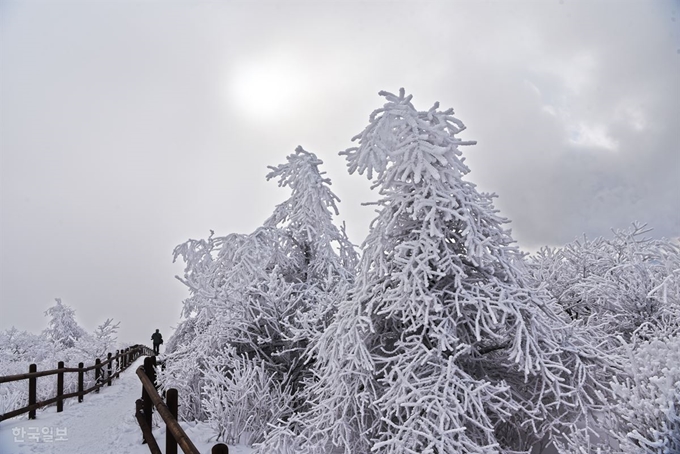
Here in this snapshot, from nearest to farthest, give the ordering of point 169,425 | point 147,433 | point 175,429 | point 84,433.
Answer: point 175,429, point 169,425, point 147,433, point 84,433

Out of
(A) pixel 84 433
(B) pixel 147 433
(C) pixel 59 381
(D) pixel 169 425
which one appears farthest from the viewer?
(C) pixel 59 381

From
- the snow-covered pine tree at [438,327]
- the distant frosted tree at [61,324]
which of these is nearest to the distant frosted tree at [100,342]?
the distant frosted tree at [61,324]

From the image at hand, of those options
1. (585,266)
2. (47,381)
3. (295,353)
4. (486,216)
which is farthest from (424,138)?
(47,381)

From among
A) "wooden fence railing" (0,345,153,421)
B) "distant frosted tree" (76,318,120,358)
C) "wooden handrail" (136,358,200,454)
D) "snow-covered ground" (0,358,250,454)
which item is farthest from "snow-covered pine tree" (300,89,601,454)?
"distant frosted tree" (76,318,120,358)

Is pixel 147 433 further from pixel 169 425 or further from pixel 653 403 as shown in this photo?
pixel 653 403

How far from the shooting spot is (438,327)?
4906 mm

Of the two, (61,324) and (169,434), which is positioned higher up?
(61,324)

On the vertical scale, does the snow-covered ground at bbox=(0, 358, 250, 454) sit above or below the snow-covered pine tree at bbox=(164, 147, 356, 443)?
below

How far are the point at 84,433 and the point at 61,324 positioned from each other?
1877cm

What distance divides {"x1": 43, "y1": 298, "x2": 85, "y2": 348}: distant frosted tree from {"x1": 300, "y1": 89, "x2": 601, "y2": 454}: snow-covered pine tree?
22441 millimetres

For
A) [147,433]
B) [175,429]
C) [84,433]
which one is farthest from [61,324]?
[175,429]

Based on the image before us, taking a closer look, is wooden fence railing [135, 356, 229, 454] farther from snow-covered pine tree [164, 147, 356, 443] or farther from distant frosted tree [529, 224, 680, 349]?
distant frosted tree [529, 224, 680, 349]

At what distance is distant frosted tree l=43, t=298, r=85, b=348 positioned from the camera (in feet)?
76.0

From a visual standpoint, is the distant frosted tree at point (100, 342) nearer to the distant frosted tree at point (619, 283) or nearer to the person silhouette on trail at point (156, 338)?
the person silhouette on trail at point (156, 338)
